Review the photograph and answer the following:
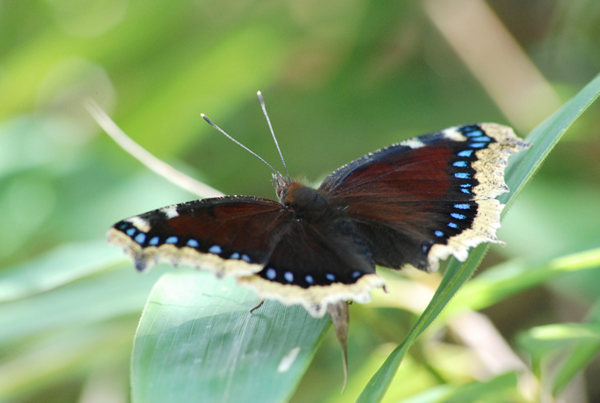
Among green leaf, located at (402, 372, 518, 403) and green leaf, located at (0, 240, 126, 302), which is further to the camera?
green leaf, located at (0, 240, 126, 302)

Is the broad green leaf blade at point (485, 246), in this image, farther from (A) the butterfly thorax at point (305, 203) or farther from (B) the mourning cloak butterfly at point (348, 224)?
(A) the butterfly thorax at point (305, 203)

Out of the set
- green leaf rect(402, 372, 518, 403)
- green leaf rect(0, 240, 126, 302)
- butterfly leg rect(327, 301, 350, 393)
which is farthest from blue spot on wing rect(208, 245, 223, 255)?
green leaf rect(402, 372, 518, 403)

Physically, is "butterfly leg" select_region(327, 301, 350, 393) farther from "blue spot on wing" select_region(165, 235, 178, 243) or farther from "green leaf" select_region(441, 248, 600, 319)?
"green leaf" select_region(441, 248, 600, 319)

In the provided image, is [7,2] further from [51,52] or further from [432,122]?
[432,122]

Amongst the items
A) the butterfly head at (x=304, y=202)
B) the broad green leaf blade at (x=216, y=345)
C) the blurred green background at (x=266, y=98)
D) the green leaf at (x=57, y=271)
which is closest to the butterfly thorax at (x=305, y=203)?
the butterfly head at (x=304, y=202)

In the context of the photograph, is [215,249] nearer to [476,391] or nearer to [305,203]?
[305,203]

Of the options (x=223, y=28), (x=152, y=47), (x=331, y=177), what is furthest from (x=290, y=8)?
(x=331, y=177)
